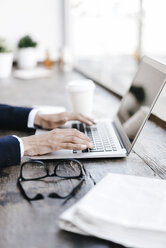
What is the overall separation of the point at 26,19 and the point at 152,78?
232 centimetres

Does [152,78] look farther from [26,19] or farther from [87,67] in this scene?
[26,19]

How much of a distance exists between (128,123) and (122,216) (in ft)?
2.05

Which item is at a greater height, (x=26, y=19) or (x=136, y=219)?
(x=136, y=219)

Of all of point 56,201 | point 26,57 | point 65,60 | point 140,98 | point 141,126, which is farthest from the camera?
point 26,57

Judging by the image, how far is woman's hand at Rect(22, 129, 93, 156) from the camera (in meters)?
1.17

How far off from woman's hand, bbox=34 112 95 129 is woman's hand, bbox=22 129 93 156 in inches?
11.1

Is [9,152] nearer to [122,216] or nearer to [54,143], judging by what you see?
[54,143]

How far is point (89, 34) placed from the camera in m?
3.18

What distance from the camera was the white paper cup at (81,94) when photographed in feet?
5.17

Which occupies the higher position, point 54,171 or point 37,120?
point 54,171

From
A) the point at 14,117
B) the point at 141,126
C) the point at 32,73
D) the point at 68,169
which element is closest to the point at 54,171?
the point at 68,169

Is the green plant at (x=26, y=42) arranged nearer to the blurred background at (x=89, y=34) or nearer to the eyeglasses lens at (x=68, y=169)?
the blurred background at (x=89, y=34)

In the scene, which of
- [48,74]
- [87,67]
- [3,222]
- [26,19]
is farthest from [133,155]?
[26,19]

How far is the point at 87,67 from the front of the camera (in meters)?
3.21
